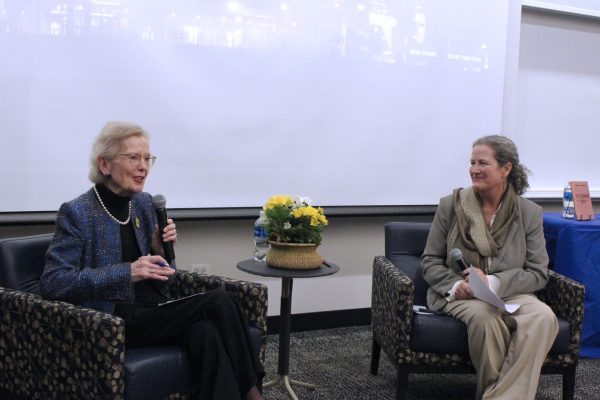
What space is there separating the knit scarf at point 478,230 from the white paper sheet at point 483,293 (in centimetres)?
24

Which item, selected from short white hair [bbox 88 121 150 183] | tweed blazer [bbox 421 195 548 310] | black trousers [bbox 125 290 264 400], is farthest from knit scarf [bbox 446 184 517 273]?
short white hair [bbox 88 121 150 183]

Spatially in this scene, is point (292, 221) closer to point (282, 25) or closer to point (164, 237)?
point (164, 237)

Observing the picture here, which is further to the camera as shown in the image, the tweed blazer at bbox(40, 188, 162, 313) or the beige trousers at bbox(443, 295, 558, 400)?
the beige trousers at bbox(443, 295, 558, 400)

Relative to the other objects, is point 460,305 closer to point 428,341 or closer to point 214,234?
point 428,341

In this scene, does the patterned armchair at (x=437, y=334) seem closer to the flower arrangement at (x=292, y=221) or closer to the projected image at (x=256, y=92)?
the flower arrangement at (x=292, y=221)

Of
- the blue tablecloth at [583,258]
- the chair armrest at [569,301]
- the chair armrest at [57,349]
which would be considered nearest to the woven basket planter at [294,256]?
the chair armrest at [57,349]

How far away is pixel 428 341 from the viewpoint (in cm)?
282

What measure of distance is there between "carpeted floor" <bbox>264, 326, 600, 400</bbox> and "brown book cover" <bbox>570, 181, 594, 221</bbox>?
802 millimetres

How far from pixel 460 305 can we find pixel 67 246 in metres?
1.62

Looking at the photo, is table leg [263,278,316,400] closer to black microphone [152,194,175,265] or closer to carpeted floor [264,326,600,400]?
carpeted floor [264,326,600,400]

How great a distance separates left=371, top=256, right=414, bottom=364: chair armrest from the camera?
9.29ft

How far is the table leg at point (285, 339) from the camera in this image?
9.93 ft

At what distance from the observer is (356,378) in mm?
3336

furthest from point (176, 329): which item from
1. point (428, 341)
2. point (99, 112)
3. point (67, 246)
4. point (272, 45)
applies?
point (272, 45)
